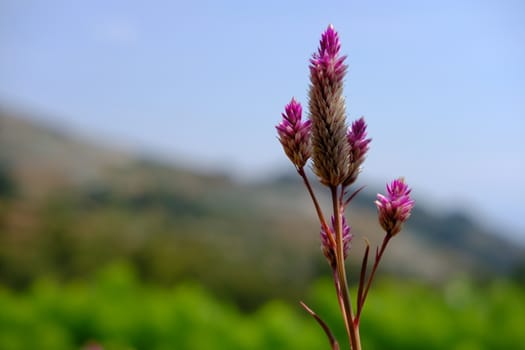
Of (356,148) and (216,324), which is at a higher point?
(356,148)

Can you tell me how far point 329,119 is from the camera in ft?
3.03

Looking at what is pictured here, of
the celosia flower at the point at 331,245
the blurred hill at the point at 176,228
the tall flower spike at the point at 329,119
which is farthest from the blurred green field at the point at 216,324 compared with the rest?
the blurred hill at the point at 176,228

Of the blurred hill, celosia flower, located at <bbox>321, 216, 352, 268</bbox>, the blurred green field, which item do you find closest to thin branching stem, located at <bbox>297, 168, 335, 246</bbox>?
celosia flower, located at <bbox>321, 216, 352, 268</bbox>

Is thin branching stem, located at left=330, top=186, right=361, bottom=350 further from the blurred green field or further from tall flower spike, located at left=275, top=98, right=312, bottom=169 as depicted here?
the blurred green field

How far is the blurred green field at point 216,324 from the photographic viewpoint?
6078 millimetres

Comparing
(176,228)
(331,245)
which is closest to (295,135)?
(331,245)

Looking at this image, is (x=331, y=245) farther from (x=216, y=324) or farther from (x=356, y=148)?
(x=216, y=324)

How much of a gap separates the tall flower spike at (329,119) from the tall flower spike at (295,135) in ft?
0.05

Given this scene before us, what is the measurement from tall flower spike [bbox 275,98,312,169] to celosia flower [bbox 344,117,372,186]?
7cm

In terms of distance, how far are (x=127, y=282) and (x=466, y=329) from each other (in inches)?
163

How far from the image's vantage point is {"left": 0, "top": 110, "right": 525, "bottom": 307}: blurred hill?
615 inches

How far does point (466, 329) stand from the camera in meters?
6.33

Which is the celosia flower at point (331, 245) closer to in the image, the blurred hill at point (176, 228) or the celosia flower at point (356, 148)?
the celosia flower at point (356, 148)

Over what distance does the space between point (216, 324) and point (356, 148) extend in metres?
5.87
